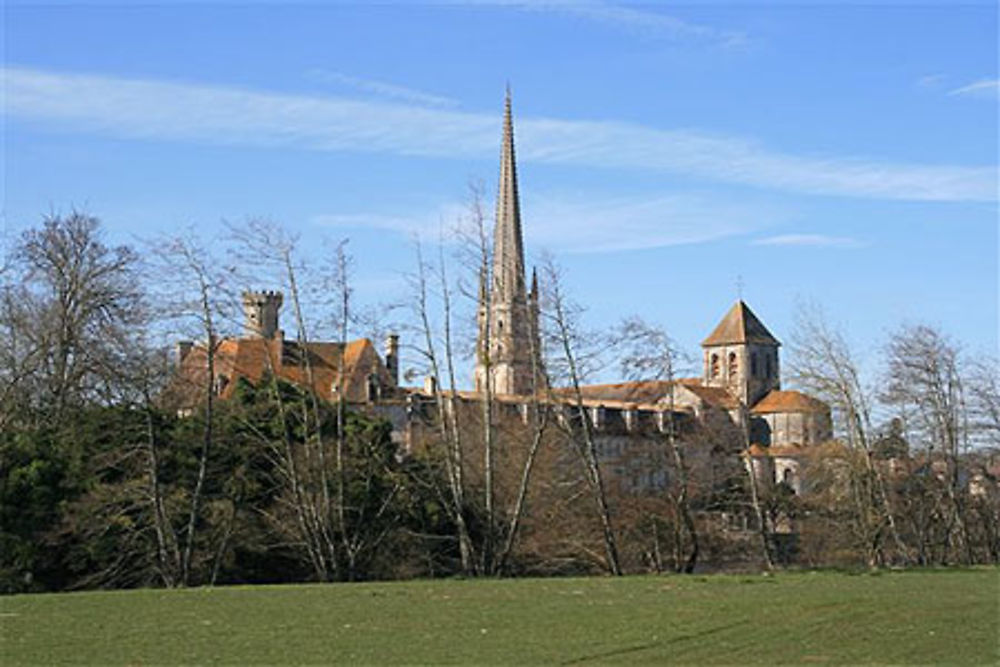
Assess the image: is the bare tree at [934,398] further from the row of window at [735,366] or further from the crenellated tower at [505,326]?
the row of window at [735,366]

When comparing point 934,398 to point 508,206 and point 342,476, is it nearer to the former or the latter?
point 342,476

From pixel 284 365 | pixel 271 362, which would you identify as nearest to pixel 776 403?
pixel 284 365

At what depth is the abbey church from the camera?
34.8 m

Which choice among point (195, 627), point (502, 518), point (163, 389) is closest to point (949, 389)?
point (502, 518)

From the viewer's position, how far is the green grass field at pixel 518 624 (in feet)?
49.2

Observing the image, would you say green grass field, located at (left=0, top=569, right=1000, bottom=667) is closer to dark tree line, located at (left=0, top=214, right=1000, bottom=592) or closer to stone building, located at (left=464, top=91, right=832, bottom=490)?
dark tree line, located at (left=0, top=214, right=1000, bottom=592)

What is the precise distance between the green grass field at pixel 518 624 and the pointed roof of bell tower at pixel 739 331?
11162 centimetres

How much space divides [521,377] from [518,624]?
25.7 metres

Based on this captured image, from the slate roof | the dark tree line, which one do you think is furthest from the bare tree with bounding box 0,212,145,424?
the slate roof

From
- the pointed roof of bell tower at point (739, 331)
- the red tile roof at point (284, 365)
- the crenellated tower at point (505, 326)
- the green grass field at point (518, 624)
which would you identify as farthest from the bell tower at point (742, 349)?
the green grass field at point (518, 624)

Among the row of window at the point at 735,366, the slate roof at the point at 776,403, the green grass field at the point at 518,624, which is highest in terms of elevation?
the row of window at the point at 735,366

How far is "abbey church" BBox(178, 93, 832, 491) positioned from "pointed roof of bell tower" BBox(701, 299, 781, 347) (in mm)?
136

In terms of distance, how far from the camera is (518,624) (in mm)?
17672

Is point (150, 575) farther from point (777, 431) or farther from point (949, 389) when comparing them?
point (777, 431)
